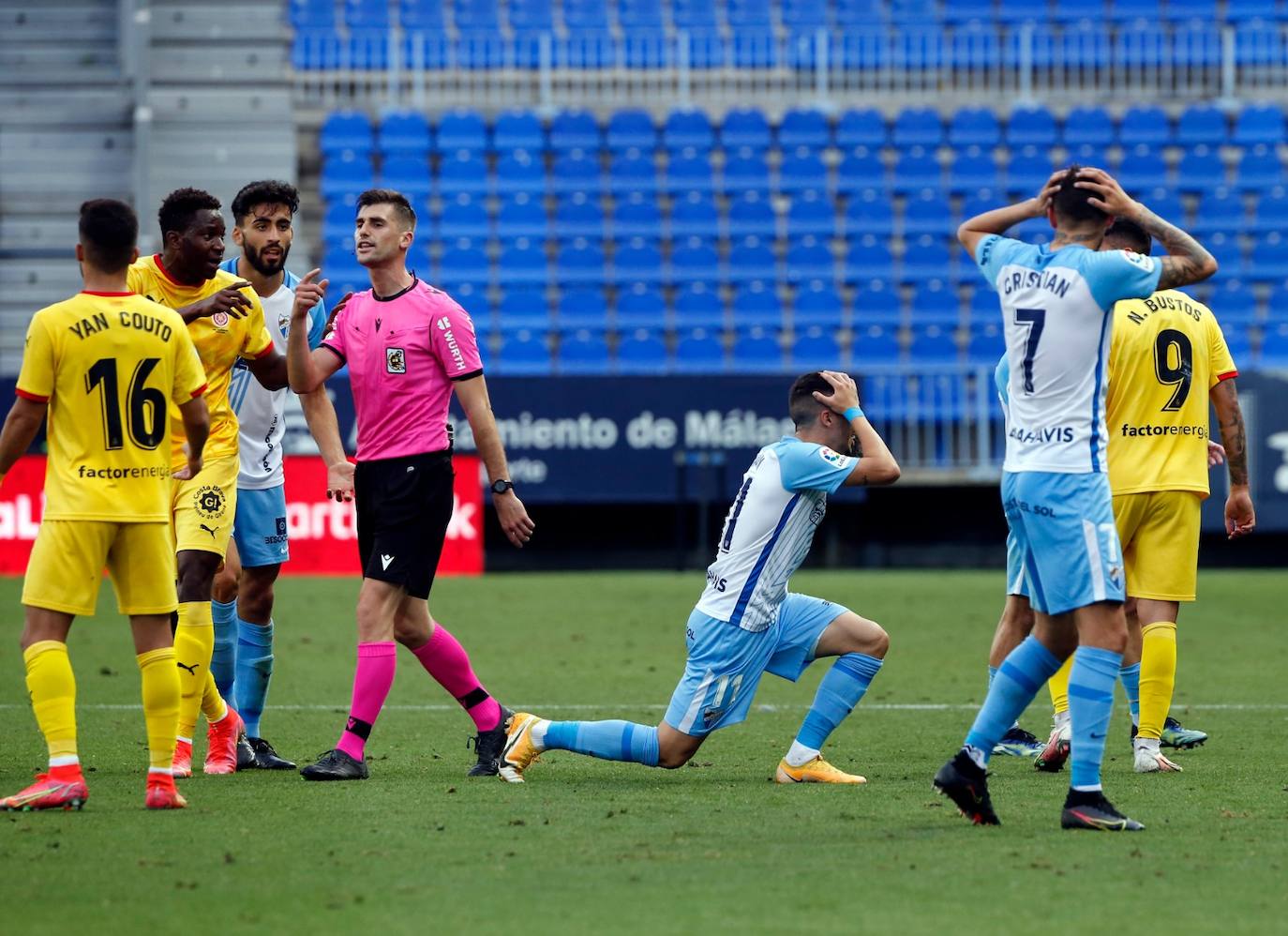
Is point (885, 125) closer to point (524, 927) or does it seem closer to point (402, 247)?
→ point (402, 247)

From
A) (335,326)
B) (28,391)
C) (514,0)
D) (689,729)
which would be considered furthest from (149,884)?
(514,0)

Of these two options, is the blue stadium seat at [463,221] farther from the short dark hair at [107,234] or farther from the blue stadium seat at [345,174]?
the short dark hair at [107,234]

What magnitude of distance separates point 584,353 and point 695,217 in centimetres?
277

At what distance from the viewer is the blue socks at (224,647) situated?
276 inches

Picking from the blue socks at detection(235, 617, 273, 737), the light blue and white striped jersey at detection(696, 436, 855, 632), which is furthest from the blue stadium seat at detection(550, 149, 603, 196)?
the light blue and white striped jersey at detection(696, 436, 855, 632)

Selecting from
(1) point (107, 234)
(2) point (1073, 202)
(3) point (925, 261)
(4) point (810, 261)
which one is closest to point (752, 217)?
(4) point (810, 261)

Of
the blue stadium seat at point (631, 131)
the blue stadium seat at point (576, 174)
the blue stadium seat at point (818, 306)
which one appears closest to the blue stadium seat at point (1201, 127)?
the blue stadium seat at point (818, 306)

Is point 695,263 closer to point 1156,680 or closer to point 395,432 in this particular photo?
point 1156,680

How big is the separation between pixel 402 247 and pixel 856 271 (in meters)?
15.9

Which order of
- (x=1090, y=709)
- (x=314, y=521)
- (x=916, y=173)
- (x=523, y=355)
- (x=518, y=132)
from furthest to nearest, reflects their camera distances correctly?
(x=518, y=132) < (x=916, y=173) < (x=523, y=355) < (x=314, y=521) < (x=1090, y=709)

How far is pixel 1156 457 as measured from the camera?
269 inches

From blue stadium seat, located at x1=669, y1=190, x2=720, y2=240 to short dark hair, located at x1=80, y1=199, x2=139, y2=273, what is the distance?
1701 cm

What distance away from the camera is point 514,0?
25.2 meters

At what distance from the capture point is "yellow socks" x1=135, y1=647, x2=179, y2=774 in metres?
5.62
